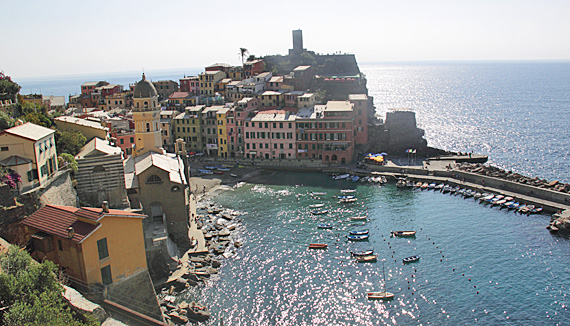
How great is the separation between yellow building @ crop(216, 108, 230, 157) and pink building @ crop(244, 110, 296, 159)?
4571 mm

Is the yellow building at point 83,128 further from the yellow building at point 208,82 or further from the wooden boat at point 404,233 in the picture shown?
the yellow building at point 208,82

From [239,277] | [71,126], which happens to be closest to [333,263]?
[239,277]

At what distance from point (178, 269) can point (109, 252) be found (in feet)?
38.1

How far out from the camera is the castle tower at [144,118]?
55.9m

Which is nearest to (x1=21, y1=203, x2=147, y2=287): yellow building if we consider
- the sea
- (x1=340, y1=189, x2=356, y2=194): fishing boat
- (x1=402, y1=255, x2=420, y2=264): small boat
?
the sea

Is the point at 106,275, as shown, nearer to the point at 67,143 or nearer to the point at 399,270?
the point at 67,143

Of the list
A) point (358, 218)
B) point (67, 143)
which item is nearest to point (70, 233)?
point (67, 143)

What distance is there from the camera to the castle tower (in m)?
55.9

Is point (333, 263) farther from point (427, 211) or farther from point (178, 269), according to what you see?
point (427, 211)

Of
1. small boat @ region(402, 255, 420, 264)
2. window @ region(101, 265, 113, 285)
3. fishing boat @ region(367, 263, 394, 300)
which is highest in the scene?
window @ region(101, 265, 113, 285)

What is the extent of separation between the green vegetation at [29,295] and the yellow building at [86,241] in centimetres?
349

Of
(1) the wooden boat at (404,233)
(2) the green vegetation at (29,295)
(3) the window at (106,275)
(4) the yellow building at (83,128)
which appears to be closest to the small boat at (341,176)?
(1) the wooden boat at (404,233)

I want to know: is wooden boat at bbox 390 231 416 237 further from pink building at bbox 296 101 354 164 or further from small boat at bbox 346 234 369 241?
pink building at bbox 296 101 354 164

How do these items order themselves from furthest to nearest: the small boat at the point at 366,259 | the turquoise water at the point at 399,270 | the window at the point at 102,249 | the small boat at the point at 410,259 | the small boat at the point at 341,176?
the small boat at the point at 341,176
the small boat at the point at 366,259
the small boat at the point at 410,259
the turquoise water at the point at 399,270
the window at the point at 102,249
